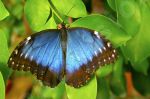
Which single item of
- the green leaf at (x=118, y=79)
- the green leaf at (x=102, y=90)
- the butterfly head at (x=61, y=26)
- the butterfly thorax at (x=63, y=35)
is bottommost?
the green leaf at (x=118, y=79)

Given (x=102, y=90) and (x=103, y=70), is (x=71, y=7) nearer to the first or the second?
(x=103, y=70)

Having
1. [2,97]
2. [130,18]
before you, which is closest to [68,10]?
[130,18]

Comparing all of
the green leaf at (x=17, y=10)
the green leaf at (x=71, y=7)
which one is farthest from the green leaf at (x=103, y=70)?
the green leaf at (x=17, y=10)

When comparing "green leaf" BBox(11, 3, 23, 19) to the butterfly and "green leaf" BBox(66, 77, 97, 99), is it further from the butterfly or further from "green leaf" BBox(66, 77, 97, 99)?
"green leaf" BBox(66, 77, 97, 99)

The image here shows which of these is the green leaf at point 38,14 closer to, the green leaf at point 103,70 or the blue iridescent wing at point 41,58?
the blue iridescent wing at point 41,58

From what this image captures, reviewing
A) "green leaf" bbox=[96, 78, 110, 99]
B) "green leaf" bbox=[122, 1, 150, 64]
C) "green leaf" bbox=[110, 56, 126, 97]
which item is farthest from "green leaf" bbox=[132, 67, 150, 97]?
"green leaf" bbox=[122, 1, 150, 64]

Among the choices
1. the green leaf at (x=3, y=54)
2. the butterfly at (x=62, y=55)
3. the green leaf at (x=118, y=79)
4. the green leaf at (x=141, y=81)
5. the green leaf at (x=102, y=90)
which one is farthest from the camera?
the green leaf at (x=141, y=81)
